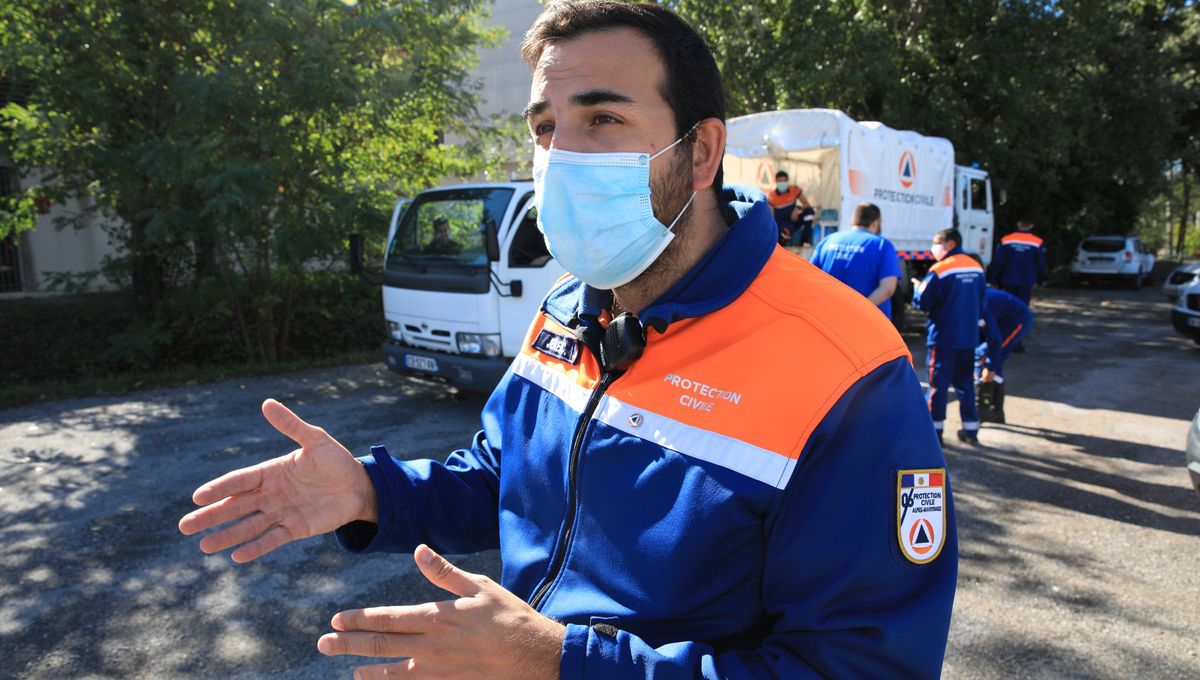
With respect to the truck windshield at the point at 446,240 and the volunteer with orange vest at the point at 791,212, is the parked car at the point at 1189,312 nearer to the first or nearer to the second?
the volunteer with orange vest at the point at 791,212

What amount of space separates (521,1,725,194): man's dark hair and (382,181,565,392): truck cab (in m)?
5.64

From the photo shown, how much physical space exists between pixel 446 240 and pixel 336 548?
12.9 ft

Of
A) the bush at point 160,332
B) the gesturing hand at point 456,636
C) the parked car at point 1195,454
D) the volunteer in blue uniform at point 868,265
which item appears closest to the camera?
the gesturing hand at point 456,636

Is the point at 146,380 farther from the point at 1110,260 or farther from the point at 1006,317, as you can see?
the point at 1110,260

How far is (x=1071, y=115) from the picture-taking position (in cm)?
1914

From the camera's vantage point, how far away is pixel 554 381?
5.35ft

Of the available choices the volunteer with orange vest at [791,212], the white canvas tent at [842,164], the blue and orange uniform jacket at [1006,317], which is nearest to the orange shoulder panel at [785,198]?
the volunteer with orange vest at [791,212]

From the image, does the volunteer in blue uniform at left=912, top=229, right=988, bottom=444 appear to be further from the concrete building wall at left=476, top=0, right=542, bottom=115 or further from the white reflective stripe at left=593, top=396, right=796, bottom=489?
the concrete building wall at left=476, top=0, right=542, bottom=115

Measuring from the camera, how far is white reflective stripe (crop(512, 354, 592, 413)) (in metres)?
1.52

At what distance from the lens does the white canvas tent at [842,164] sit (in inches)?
430

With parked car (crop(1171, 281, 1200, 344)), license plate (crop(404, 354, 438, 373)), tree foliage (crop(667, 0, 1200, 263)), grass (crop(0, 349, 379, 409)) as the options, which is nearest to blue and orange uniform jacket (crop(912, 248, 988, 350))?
license plate (crop(404, 354, 438, 373))

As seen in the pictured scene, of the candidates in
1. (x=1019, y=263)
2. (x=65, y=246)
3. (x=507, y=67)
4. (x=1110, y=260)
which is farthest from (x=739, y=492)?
(x=507, y=67)

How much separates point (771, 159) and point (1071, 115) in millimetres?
11897

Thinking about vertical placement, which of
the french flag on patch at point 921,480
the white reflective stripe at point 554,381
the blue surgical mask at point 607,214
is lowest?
the french flag on patch at point 921,480
